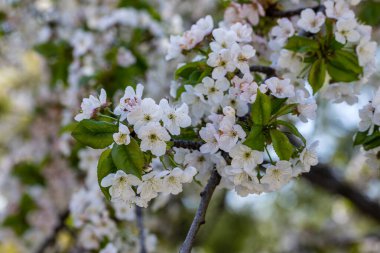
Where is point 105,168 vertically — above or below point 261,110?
below

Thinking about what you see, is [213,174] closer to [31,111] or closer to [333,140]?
[31,111]

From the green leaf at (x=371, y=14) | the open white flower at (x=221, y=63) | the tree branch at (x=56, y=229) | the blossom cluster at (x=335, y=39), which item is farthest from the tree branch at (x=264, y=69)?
the tree branch at (x=56, y=229)

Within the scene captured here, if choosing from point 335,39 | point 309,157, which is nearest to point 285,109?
point 309,157

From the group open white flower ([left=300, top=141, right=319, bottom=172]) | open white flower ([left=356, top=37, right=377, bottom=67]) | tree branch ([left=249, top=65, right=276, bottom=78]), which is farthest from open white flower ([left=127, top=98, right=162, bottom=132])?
open white flower ([left=356, top=37, right=377, bottom=67])

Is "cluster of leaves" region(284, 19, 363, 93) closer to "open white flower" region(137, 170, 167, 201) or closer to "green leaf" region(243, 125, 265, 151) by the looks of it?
"green leaf" region(243, 125, 265, 151)

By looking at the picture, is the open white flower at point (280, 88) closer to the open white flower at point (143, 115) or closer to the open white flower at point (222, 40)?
the open white flower at point (222, 40)

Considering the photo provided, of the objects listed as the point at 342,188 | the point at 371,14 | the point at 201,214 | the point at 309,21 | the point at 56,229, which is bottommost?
the point at 342,188

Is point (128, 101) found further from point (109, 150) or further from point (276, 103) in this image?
point (276, 103)
